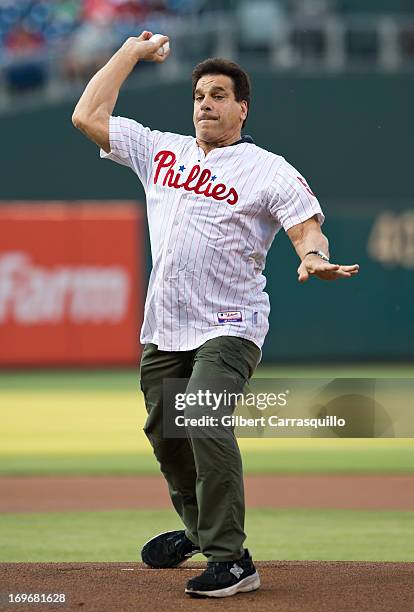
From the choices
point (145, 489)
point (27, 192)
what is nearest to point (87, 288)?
point (27, 192)

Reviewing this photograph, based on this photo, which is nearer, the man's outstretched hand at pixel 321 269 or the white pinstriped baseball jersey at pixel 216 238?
the man's outstretched hand at pixel 321 269

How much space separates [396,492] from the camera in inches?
348

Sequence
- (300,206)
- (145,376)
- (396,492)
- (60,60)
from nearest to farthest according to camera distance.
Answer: (300,206) → (145,376) → (396,492) → (60,60)

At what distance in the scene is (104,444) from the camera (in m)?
11.7

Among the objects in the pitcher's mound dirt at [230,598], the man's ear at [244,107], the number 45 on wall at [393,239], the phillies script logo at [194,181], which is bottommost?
the pitcher's mound dirt at [230,598]

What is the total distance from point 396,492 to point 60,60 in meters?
13.1

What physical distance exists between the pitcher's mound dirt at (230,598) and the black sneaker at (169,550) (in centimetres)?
6

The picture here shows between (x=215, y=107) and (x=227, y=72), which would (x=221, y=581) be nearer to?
(x=215, y=107)

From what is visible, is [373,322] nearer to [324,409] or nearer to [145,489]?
[145,489]

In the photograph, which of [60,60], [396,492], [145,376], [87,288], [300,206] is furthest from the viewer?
[60,60]

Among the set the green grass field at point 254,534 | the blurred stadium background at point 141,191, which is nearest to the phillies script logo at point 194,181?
the green grass field at point 254,534

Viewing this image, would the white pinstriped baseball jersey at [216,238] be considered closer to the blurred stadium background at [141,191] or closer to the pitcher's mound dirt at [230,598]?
the pitcher's mound dirt at [230,598]

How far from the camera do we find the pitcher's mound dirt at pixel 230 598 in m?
4.74

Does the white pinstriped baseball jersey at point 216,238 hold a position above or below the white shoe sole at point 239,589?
above
